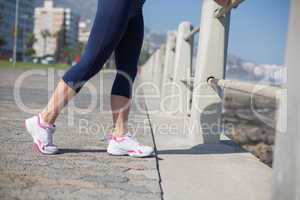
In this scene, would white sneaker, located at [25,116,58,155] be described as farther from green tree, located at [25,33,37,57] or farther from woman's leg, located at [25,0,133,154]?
green tree, located at [25,33,37,57]

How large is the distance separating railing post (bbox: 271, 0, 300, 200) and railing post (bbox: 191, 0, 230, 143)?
5.65 feet

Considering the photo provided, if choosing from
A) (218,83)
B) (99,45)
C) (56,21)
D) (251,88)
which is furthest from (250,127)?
(56,21)

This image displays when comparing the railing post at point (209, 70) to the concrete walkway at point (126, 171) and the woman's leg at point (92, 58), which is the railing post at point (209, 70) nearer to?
the concrete walkway at point (126, 171)

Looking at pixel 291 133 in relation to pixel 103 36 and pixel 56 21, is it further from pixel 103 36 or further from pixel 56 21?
pixel 56 21

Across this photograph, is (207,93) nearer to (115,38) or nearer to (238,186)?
(115,38)

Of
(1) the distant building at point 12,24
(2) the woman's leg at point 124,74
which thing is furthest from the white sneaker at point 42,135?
(1) the distant building at point 12,24

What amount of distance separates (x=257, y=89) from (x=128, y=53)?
1.05m

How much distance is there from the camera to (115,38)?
2.42 m

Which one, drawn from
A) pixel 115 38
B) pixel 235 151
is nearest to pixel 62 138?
pixel 115 38

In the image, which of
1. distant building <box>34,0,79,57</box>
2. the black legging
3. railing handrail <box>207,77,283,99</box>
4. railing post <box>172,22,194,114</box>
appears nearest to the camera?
railing handrail <box>207,77,283,99</box>

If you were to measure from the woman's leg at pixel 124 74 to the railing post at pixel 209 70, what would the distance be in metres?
0.60

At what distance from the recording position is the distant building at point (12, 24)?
90062 mm

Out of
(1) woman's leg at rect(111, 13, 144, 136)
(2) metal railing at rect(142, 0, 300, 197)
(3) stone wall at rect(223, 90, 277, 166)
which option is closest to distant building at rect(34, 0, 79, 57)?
(3) stone wall at rect(223, 90, 277, 166)

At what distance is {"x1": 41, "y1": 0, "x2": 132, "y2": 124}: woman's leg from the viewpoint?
2387 mm
